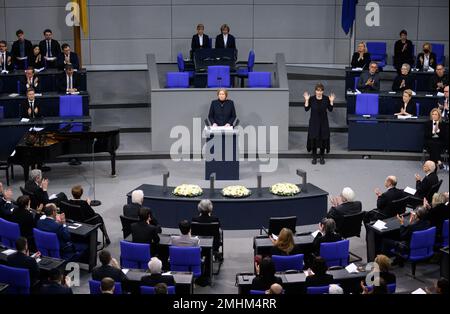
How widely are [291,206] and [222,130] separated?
290 centimetres

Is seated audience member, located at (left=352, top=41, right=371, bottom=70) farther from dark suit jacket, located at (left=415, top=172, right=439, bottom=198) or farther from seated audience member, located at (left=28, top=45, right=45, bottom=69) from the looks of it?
seated audience member, located at (left=28, top=45, right=45, bottom=69)

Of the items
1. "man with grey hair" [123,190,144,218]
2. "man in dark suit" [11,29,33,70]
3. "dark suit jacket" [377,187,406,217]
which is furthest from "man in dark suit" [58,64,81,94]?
"dark suit jacket" [377,187,406,217]

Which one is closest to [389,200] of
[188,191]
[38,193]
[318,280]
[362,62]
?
[188,191]

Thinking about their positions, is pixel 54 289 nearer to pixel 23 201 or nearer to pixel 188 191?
pixel 23 201

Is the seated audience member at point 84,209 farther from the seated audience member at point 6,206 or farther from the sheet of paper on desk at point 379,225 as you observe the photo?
the sheet of paper on desk at point 379,225

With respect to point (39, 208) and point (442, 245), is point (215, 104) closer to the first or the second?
point (39, 208)

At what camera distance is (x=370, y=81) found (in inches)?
759

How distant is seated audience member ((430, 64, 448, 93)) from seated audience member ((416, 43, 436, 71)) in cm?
131

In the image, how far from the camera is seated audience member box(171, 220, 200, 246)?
11.8 metres

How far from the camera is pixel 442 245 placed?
12.6 metres

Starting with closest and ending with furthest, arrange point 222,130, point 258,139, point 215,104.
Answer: point 222,130 < point 215,104 < point 258,139

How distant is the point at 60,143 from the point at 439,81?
9049 millimetres

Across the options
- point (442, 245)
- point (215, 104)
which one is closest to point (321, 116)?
point (215, 104)

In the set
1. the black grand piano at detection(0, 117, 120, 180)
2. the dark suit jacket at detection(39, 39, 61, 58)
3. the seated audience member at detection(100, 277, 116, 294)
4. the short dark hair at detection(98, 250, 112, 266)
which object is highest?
the dark suit jacket at detection(39, 39, 61, 58)
